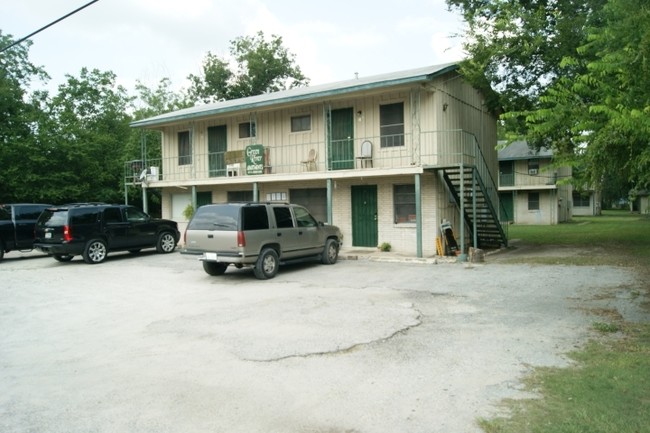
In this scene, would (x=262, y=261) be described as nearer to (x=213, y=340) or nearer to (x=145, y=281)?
(x=145, y=281)

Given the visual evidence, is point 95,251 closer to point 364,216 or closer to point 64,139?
point 364,216

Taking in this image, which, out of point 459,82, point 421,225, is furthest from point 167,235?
point 459,82

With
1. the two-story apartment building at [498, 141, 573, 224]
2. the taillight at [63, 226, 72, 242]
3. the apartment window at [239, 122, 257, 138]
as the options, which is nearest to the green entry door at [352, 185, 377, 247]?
the apartment window at [239, 122, 257, 138]

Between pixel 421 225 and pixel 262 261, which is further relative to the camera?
pixel 421 225

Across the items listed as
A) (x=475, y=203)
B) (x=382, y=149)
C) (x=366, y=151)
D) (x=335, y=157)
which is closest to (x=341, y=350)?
(x=475, y=203)

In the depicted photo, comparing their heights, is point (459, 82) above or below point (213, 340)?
above

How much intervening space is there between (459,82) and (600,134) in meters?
13.6

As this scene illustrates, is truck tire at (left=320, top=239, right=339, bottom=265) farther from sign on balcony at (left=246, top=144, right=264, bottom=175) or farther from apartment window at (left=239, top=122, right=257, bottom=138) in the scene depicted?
apartment window at (left=239, top=122, right=257, bottom=138)

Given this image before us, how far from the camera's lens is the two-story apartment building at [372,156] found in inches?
628

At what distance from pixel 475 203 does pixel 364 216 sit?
3.92m

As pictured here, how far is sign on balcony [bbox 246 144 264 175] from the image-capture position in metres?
18.6

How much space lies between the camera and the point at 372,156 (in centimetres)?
1697

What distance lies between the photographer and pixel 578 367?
532 centimetres

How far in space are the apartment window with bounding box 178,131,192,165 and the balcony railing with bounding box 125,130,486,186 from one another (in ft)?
0.17
